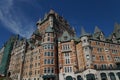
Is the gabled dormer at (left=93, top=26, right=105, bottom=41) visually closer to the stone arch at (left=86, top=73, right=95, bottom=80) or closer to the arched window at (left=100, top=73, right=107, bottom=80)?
the arched window at (left=100, top=73, right=107, bottom=80)

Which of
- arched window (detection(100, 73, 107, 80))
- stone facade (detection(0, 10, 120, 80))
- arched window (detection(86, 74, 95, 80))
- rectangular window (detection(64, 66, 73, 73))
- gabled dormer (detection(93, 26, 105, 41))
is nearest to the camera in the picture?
arched window (detection(86, 74, 95, 80))

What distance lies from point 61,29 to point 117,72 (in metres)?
48.7

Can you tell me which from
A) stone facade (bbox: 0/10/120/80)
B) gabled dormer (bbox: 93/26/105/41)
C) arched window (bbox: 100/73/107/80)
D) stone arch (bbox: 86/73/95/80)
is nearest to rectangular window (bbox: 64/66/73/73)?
stone facade (bbox: 0/10/120/80)

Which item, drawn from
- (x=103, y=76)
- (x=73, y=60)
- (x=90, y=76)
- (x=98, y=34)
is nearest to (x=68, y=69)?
(x=73, y=60)

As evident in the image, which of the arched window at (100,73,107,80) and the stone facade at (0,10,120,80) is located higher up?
the stone facade at (0,10,120,80)

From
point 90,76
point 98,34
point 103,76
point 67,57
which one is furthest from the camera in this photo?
point 98,34

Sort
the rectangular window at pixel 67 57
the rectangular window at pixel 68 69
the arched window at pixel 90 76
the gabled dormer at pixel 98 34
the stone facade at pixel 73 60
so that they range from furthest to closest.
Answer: the gabled dormer at pixel 98 34 < the rectangular window at pixel 67 57 < the rectangular window at pixel 68 69 < the stone facade at pixel 73 60 < the arched window at pixel 90 76

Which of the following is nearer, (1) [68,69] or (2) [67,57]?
(1) [68,69]

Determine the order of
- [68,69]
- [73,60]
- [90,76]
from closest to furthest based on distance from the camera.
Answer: [90,76] < [68,69] < [73,60]

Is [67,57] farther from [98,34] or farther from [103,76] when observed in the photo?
[98,34]

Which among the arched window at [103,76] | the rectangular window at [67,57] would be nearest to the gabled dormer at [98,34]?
the rectangular window at [67,57]

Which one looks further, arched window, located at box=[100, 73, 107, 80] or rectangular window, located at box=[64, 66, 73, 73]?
rectangular window, located at box=[64, 66, 73, 73]

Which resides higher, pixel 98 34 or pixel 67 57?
pixel 98 34

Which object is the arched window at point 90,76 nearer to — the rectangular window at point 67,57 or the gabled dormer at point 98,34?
the rectangular window at point 67,57
